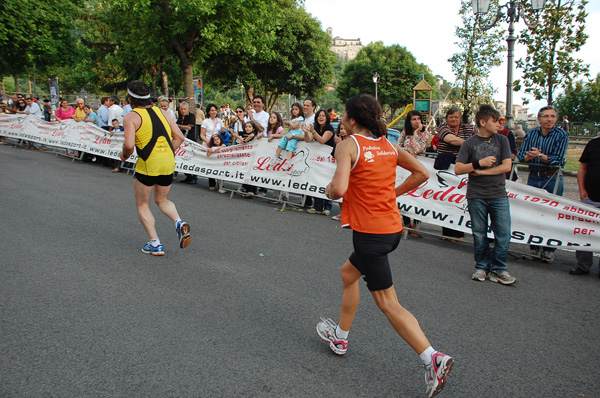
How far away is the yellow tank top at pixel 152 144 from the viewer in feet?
17.9

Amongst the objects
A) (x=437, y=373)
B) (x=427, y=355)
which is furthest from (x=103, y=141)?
(x=437, y=373)

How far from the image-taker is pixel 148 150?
18.0 ft

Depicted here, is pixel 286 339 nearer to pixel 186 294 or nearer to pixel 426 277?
pixel 186 294

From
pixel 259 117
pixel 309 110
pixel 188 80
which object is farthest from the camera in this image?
pixel 188 80

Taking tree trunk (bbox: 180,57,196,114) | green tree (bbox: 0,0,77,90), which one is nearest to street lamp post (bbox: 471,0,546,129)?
tree trunk (bbox: 180,57,196,114)

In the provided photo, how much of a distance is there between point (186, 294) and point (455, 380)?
2.50 metres

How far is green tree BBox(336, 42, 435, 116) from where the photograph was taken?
65125mm

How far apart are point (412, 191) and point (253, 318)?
2.34 meters

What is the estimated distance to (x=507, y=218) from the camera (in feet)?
17.1

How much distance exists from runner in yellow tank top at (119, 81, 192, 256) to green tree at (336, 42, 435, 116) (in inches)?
2357

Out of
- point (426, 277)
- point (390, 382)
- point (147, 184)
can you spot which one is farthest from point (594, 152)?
point (147, 184)

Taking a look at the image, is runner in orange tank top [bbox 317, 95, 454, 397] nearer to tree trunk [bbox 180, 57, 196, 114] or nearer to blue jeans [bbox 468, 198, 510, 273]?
blue jeans [bbox 468, 198, 510, 273]

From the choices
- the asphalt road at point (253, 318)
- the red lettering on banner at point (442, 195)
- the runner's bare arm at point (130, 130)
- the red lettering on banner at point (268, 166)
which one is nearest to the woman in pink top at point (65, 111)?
the red lettering on banner at point (268, 166)

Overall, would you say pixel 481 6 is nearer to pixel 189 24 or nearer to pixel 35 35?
pixel 189 24
